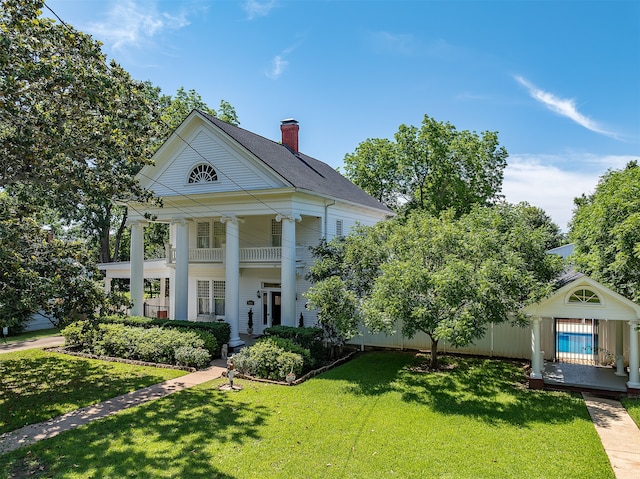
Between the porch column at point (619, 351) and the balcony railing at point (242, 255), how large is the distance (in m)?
12.6

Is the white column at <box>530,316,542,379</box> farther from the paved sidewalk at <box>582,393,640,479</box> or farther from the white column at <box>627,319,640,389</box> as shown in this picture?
the white column at <box>627,319,640,389</box>

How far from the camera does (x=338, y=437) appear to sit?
8609 millimetres

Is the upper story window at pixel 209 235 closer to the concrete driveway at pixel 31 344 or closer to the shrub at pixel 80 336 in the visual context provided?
the shrub at pixel 80 336

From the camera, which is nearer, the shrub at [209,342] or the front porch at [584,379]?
the front porch at [584,379]

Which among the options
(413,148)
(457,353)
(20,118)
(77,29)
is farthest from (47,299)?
(413,148)

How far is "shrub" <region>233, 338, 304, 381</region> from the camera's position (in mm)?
13094

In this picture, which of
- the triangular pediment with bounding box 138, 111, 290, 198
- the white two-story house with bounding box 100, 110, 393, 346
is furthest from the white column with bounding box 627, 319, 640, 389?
the triangular pediment with bounding box 138, 111, 290, 198

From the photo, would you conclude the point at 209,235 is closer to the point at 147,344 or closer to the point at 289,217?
the point at 289,217

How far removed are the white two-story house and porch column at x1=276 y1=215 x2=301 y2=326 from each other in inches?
1.7

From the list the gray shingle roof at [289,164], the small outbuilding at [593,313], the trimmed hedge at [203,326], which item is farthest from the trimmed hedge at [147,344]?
the small outbuilding at [593,313]

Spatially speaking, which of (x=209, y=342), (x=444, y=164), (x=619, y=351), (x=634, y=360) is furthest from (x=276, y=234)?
(x=444, y=164)

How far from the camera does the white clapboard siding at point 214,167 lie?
58.5 ft

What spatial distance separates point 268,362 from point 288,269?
4889mm

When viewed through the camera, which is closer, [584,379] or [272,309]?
[584,379]
